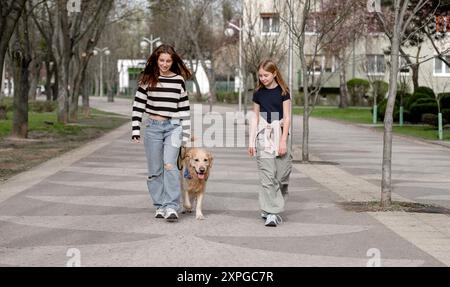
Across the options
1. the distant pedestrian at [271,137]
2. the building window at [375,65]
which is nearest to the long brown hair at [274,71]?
the distant pedestrian at [271,137]

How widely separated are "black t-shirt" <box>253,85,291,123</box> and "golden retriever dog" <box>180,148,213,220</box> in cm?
80

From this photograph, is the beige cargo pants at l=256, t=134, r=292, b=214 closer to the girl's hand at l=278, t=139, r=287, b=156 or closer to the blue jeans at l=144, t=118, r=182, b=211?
the girl's hand at l=278, t=139, r=287, b=156

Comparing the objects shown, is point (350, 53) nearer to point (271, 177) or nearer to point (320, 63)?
point (271, 177)

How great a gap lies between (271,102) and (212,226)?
1544 mm

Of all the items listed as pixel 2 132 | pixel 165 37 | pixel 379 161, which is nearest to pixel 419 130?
pixel 379 161

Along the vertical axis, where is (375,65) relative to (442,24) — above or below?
below

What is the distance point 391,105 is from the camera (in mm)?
10492

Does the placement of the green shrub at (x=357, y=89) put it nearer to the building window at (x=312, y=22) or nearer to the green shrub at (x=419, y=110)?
the green shrub at (x=419, y=110)

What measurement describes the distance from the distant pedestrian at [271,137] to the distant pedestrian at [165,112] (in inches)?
33.9

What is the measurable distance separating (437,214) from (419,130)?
873 inches

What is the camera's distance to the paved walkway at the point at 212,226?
6.93 meters

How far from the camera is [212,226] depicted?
8.61m

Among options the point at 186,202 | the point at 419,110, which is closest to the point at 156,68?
the point at 186,202
